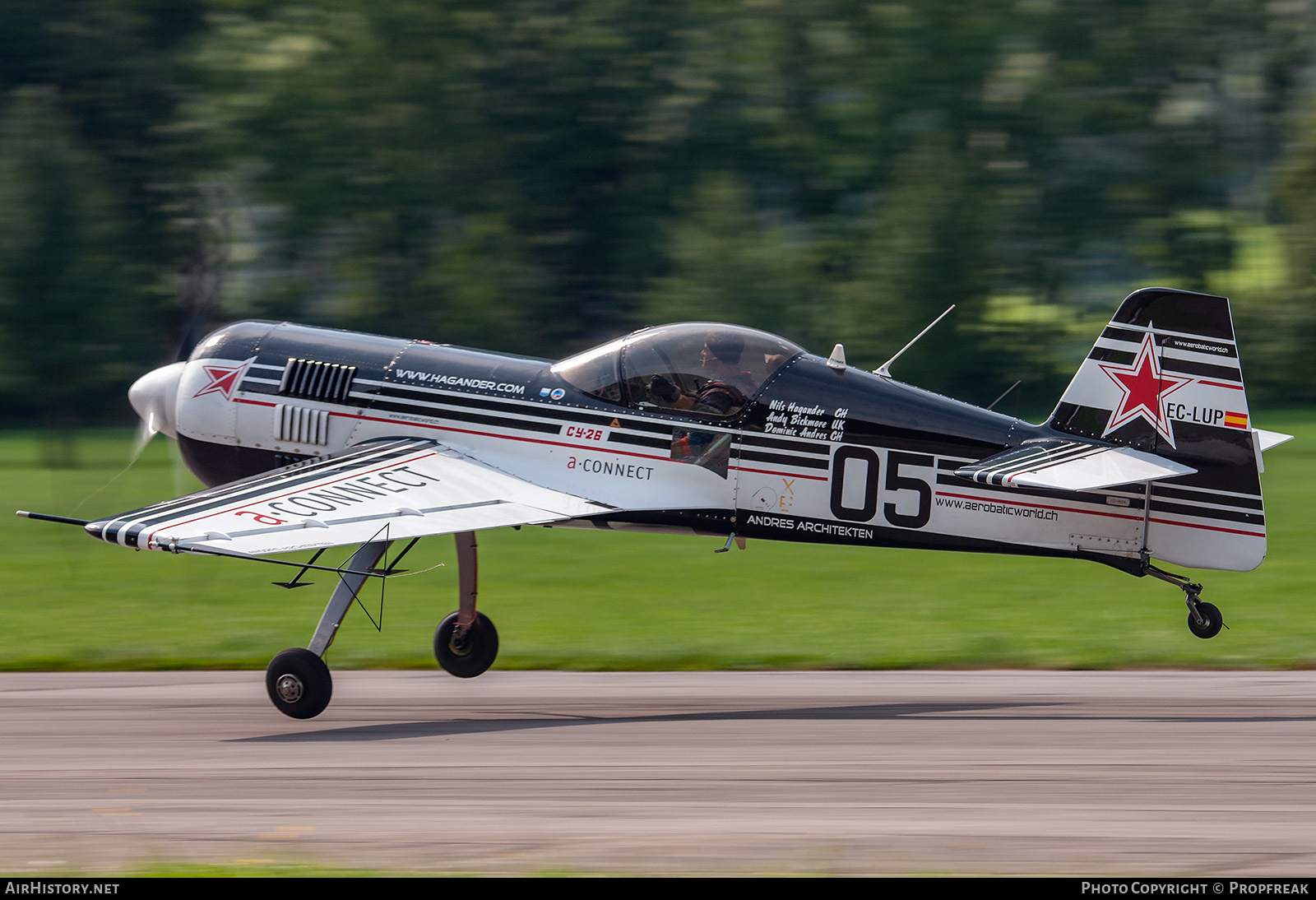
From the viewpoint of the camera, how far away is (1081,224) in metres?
40.0

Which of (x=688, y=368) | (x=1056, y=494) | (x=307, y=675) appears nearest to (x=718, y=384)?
(x=688, y=368)

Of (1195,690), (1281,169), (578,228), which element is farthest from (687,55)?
(1195,690)

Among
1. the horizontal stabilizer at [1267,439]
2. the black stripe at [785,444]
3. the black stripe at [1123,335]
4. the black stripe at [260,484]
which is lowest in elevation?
the black stripe at [260,484]

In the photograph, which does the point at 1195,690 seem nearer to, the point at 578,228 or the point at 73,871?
the point at 73,871

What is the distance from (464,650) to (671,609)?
427 centimetres

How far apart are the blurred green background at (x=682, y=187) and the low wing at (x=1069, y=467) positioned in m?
26.1

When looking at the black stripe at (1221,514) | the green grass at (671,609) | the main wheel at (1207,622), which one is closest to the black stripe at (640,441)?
the green grass at (671,609)

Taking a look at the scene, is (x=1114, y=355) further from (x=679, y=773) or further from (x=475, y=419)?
(x=475, y=419)

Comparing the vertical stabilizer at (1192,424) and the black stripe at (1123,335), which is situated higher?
the black stripe at (1123,335)

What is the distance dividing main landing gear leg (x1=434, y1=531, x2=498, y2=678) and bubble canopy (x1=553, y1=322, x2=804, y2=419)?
1863 mm

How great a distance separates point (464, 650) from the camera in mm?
11508

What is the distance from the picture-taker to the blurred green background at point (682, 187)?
122 feet

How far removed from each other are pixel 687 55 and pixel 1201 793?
37.0 meters

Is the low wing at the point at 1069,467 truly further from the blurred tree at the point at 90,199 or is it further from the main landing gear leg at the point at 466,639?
the blurred tree at the point at 90,199
